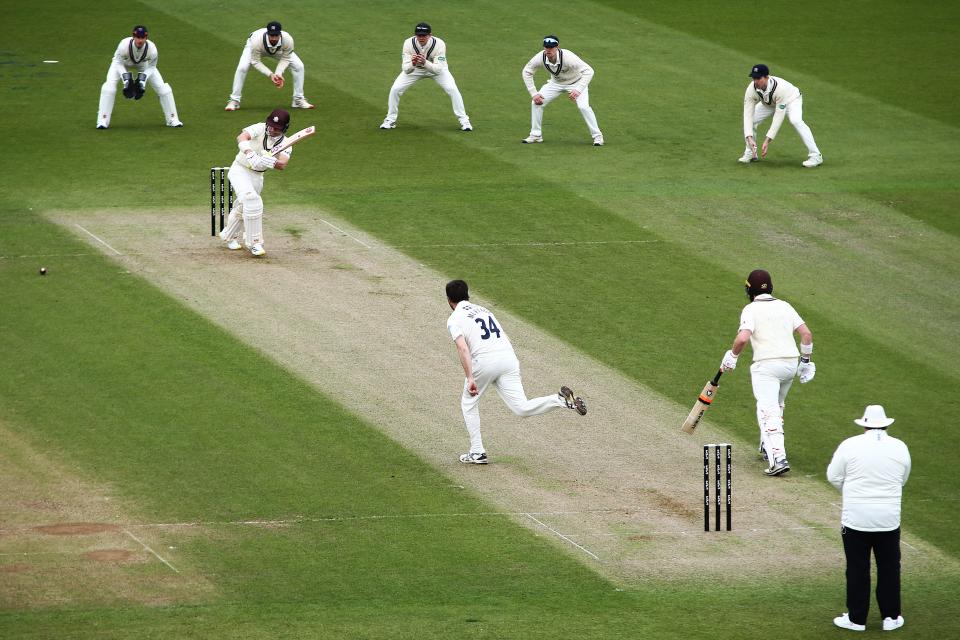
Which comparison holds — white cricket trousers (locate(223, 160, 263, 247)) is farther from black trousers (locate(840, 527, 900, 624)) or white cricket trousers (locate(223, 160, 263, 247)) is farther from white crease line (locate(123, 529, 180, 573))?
black trousers (locate(840, 527, 900, 624))

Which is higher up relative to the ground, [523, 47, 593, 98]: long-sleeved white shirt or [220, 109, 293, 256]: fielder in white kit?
[523, 47, 593, 98]: long-sleeved white shirt

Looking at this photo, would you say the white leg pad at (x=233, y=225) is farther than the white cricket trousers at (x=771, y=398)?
Yes

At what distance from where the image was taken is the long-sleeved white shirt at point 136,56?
1053 inches

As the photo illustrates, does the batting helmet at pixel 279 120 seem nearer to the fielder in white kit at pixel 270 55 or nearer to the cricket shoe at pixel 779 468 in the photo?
the fielder in white kit at pixel 270 55

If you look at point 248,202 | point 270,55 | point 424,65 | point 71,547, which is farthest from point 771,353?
point 270,55

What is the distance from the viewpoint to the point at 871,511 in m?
11.1

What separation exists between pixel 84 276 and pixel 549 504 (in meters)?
9.15

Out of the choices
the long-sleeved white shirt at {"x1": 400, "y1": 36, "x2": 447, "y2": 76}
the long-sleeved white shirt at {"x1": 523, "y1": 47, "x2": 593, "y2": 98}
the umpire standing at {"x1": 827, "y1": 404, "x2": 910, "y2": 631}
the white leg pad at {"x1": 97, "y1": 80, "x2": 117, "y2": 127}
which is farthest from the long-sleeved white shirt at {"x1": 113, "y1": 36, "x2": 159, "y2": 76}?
the umpire standing at {"x1": 827, "y1": 404, "x2": 910, "y2": 631}

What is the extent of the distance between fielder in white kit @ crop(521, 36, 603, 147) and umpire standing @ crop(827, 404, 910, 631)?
52.9ft

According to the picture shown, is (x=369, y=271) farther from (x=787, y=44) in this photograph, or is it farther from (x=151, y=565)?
(x=787, y=44)

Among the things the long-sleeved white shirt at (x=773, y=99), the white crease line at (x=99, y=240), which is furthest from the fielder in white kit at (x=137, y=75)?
the long-sleeved white shirt at (x=773, y=99)

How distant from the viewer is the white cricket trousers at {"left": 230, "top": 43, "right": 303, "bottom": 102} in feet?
92.8

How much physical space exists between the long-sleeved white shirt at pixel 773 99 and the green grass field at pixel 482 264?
88 cm

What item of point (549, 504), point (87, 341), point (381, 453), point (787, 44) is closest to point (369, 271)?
point (87, 341)
